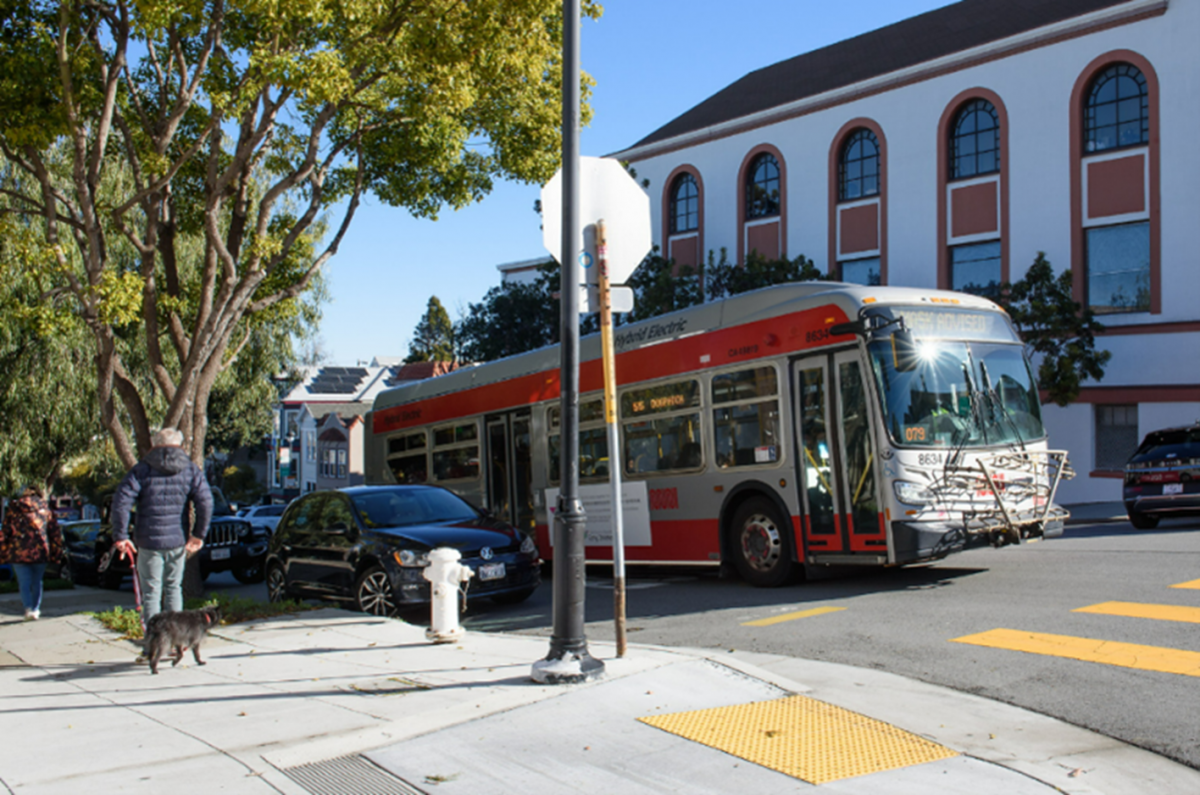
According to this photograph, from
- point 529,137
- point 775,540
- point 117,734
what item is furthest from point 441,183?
point 117,734

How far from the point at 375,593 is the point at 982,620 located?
5.94 m

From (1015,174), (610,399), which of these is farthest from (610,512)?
(1015,174)

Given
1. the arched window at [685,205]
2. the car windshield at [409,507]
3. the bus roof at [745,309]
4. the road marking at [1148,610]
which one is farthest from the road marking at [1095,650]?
the arched window at [685,205]

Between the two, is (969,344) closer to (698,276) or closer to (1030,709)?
(1030,709)

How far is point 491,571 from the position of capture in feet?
36.0

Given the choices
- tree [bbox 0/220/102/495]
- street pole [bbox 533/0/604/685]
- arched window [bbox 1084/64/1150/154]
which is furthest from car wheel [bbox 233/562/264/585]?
arched window [bbox 1084/64/1150/154]

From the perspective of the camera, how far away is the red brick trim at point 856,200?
105ft

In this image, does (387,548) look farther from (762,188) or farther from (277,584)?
(762,188)

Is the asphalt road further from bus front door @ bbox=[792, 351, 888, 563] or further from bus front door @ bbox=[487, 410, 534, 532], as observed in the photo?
bus front door @ bbox=[487, 410, 534, 532]

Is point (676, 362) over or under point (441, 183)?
under

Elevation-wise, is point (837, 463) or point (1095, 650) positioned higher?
point (837, 463)

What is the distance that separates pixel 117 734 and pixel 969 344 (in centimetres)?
851

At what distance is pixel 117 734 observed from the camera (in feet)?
19.2

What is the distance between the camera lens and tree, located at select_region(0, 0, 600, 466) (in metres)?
11.2
